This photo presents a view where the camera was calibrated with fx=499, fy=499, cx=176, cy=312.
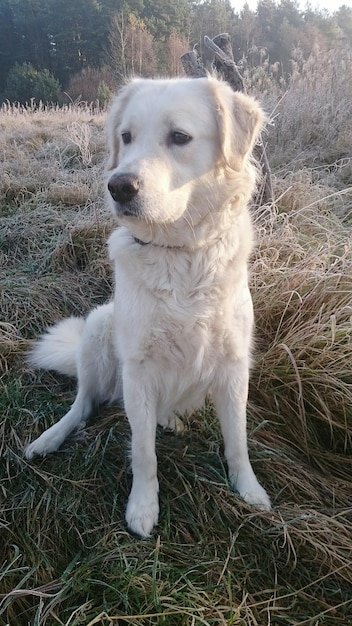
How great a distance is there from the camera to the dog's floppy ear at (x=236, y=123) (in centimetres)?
152

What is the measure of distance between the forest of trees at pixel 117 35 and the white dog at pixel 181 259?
970cm

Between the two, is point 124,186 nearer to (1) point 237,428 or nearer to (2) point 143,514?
(1) point 237,428

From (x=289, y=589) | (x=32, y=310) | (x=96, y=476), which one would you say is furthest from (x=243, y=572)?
(x=32, y=310)

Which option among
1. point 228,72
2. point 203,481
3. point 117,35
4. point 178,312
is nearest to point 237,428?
point 203,481

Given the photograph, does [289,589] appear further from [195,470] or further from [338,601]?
[195,470]

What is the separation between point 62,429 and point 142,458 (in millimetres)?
419

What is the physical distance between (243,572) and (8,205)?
3256mm

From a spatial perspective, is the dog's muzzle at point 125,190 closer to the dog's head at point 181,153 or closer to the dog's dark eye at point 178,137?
the dog's head at point 181,153

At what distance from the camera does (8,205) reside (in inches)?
152

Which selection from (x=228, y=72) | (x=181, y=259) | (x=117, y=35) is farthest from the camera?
(x=117, y=35)

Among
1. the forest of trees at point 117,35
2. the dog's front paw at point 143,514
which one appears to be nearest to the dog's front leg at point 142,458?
the dog's front paw at point 143,514

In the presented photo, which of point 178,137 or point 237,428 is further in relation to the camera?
point 237,428

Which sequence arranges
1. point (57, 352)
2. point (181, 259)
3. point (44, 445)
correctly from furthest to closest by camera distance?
point (57, 352), point (44, 445), point (181, 259)

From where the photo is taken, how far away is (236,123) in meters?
1.56
